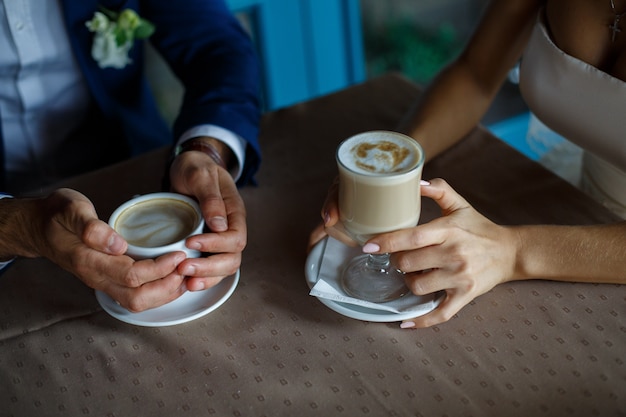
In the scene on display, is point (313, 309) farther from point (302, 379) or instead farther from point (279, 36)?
point (279, 36)

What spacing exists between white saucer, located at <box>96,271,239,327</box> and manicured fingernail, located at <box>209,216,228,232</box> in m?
0.09

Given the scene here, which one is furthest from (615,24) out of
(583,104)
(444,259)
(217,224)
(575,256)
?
(217,224)

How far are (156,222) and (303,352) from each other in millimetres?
342

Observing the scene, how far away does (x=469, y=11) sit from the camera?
123 inches

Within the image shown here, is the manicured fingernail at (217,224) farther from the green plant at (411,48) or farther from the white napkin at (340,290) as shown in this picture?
the green plant at (411,48)

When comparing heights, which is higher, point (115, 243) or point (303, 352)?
point (115, 243)

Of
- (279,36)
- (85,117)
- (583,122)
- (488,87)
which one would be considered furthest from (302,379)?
(279,36)

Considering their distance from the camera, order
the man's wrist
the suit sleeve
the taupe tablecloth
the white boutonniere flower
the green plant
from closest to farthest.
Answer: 1. the taupe tablecloth
2. the man's wrist
3. the suit sleeve
4. the white boutonniere flower
5. the green plant

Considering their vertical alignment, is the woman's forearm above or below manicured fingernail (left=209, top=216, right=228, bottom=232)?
below

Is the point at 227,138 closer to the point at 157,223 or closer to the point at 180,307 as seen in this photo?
the point at 157,223

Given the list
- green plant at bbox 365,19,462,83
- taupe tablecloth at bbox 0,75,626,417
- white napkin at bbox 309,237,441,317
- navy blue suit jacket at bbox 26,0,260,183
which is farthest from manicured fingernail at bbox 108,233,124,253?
green plant at bbox 365,19,462,83

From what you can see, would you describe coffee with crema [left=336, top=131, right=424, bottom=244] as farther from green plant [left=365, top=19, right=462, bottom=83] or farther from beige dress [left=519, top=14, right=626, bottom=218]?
green plant [left=365, top=19, right=462, bottom=83]

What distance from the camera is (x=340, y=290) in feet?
3.42

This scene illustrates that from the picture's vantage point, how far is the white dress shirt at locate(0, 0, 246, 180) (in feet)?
5.41
